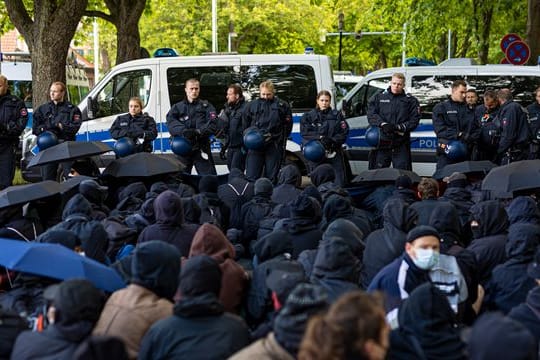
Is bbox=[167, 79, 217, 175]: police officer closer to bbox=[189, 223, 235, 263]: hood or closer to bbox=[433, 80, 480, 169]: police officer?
bbox=[433, 80, 480, 169]: police officer

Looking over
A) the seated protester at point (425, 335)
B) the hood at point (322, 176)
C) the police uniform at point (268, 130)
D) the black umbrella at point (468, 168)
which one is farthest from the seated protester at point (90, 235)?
the police uniform at point (268, 130)

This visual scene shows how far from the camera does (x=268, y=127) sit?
533 inches

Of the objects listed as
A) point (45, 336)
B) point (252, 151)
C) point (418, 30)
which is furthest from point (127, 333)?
point (418, 30)

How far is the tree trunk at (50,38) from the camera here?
1778 cm

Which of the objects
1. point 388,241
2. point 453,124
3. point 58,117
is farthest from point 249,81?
point 388,241

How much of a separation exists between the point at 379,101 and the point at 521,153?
85.2 inches

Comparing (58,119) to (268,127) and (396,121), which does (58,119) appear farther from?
(396,121)

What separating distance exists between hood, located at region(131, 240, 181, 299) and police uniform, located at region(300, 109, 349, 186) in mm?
8243

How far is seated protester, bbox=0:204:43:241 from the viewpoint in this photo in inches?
305

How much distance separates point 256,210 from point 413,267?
3508mm

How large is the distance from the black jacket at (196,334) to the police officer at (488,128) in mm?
8917

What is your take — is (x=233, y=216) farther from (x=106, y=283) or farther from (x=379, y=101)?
(x=379, y=101)

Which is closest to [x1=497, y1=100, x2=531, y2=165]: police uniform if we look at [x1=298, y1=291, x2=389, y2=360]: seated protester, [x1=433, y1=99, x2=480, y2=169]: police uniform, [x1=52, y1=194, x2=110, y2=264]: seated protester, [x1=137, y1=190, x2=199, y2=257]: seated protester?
[x1=433, y1=99, x2=480, y2=169]: police uniform

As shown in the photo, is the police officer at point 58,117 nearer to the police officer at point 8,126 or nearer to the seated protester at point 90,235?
the police officer at point 8,126
